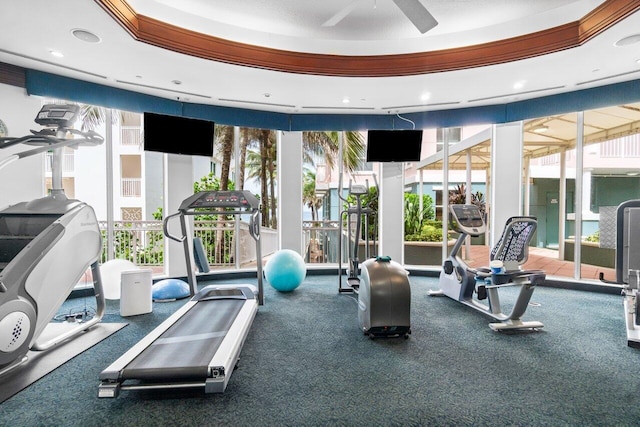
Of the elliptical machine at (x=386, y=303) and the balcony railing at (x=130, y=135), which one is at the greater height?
the balcony railing at (x=130, y=135)

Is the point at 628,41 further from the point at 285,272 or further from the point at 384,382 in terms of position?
the point at 285,272

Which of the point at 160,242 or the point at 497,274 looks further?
the point at 160,242

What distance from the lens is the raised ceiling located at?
3.37 metres

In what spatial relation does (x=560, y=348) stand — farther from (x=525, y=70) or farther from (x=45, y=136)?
(x=45, y=136)

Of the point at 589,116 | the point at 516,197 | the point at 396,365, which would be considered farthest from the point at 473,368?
the point at 589,116

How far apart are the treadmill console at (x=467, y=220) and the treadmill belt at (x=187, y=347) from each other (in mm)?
2833

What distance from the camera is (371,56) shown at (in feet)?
14.6

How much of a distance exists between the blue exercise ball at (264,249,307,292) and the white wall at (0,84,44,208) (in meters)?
3.17

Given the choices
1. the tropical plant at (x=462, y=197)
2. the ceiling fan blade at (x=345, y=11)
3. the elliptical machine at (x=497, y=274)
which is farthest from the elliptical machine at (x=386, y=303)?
the tropical plant at (x=462, y=197)

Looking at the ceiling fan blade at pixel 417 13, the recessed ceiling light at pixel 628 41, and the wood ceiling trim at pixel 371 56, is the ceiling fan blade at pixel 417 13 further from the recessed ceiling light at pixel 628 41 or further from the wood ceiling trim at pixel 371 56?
the recessed ceiling light at pixel 628 41

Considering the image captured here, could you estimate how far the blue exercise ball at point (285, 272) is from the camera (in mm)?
5086

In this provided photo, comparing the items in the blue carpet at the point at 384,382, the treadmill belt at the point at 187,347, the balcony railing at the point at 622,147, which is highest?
the balcony railing at the point at 622,147

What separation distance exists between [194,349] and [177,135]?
3.77 metres

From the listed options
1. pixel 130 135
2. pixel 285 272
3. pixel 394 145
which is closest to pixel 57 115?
pixel 285 272
